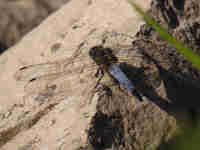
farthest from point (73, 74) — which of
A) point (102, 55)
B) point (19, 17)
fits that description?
point (19, 17)

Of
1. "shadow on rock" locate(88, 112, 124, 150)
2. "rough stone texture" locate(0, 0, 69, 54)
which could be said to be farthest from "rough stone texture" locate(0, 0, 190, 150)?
"rough stone texture" locate(0, 0, 69, 54)

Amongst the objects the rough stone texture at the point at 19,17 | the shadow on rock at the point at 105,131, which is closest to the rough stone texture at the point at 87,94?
the shadow on rock at the point at 105,131

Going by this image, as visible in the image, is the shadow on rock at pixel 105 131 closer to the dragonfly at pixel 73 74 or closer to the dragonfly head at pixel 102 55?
the dragonfly at pixel 73 74

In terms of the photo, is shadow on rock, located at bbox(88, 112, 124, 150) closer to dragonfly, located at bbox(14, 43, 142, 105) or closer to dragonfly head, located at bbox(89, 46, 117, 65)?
dragonfly, located at bbox(14, 43, 142, 105)

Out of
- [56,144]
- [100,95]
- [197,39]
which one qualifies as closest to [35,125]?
[56,144]

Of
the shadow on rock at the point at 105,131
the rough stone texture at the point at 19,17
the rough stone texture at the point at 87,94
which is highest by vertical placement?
the rough stone texture at the point at 19,17

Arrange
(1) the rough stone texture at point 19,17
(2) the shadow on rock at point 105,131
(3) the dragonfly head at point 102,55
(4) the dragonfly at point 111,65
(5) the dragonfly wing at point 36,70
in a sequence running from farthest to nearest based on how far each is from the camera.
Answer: (1) the rough stone texture at point 19,17, (5) the dragonfly wing at point 36,70, (3) the dragonfly head at point 102,55, (4) the dragonfly at point 111,65, (2) the shadow on rock at point 105,131

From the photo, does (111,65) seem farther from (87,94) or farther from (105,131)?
(105,131)
